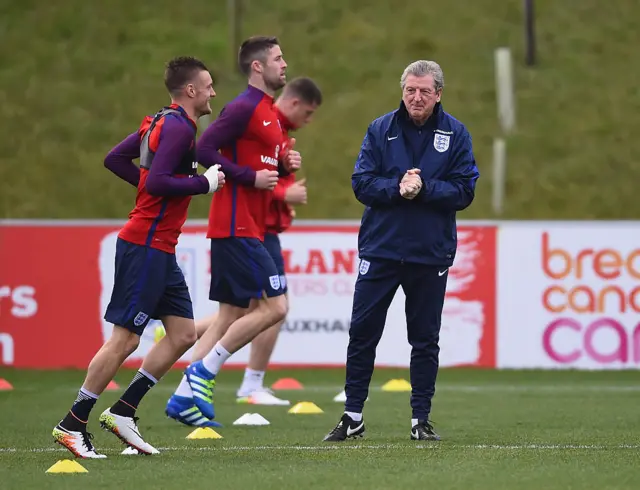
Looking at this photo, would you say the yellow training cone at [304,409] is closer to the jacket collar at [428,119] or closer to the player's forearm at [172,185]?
the jacket collar at [428,119]

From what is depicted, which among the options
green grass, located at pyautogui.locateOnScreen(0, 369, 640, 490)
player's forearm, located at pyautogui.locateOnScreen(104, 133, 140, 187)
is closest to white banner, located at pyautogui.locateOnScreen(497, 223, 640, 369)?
green grass, located at pyautogui.locateOnScreen(0, 369, 640, 490)

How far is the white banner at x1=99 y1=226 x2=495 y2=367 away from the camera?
14461mm

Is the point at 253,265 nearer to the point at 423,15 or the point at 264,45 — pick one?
the point at 264,45

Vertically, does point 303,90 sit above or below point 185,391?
above

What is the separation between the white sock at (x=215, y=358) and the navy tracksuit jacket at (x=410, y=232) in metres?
1.38

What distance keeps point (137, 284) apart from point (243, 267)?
2.13 meters

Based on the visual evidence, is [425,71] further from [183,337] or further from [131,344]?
[131,344]

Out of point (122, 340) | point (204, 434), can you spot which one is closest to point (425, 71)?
point (122, 340)

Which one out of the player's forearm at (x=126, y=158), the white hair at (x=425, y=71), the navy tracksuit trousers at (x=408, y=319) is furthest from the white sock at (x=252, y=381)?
the white hair at (x=425, y=71)

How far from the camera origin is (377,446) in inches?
303

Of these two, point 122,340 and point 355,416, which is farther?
point 355,416

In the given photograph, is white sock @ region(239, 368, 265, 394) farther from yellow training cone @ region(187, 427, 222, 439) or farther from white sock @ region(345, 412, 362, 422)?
white sock @ region(345, 412, 362, 422)

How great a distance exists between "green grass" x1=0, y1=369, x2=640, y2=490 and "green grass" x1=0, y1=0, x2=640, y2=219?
1033 centimetres

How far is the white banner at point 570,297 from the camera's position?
1430cm
